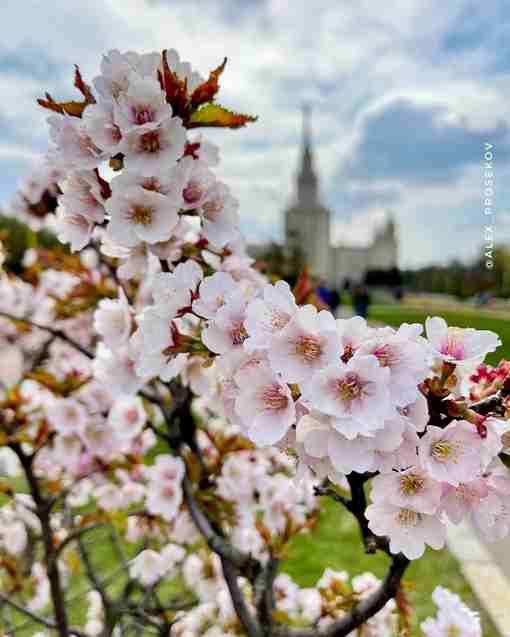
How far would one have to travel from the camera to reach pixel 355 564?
3.56 meters

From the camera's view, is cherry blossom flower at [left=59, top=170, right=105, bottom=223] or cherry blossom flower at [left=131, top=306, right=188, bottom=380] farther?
cherry blossom flower at [left=59, top=170, right=105, bottom=223]

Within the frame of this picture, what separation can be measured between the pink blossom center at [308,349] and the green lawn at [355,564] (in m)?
2.67

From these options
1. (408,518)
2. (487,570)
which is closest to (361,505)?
(408,518)

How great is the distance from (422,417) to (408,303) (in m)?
31.5

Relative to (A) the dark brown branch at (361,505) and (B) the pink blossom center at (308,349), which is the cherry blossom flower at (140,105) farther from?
(A) the dark brown branch at (361,505)

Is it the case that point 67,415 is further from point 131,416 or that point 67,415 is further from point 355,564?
point 355,564

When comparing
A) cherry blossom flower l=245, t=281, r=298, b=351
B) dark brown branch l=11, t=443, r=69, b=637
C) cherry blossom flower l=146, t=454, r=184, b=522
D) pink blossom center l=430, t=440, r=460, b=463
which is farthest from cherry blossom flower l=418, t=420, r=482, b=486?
dark brown branch l=11, t=443, r=69, b=637

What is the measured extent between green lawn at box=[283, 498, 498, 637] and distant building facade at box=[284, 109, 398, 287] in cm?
5123

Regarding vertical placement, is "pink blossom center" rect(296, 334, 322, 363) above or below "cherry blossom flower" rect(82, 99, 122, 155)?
below

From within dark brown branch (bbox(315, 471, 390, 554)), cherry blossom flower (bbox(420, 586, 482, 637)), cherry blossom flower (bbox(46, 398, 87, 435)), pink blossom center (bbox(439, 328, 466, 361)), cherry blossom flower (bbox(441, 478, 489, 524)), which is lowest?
cherry blossom flower (bbox(420, 586, 482, 637))

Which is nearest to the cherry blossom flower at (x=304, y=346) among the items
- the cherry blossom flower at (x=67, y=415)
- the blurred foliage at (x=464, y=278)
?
the cherry blossom flower at (x=67, y=415)

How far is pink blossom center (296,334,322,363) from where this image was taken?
0.67 m

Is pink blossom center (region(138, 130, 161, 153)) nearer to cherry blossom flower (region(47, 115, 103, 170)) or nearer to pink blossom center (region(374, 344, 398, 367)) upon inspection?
cherry blossom flower (region(47, 115, 103, 170))

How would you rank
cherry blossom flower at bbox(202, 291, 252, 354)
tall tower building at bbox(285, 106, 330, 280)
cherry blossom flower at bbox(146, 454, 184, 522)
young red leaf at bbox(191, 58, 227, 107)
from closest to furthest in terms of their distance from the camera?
cherry blossom flower at bbox(202, 291, 252, 354)
young red leaf at bbox(191, 58, 227, 107)
cherry blossom flower at bbox(146, 454, 184, 522)
tall tower building at bbox(285, 106, 330, 280)
